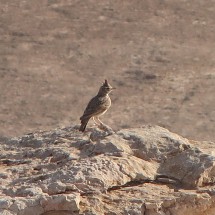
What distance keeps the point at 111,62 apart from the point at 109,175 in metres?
12.9

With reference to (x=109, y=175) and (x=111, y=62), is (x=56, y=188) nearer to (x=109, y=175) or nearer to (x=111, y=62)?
(x=109, y=175)

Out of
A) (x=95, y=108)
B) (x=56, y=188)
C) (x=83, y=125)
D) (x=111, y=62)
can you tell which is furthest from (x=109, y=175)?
(x=111, y=62)

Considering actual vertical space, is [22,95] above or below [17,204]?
below

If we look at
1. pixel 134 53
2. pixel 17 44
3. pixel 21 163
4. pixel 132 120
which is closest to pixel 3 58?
pixel 17 44

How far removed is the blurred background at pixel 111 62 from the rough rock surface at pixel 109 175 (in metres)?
8.70

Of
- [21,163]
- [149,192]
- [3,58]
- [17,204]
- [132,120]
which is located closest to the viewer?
[17,204]

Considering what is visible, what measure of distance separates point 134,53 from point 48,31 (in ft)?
7.30

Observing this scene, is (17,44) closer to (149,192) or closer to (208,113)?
(208,113)

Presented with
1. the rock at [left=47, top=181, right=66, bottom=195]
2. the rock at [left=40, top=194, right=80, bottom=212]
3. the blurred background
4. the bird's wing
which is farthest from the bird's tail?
the blurred background

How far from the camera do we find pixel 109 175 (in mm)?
5566

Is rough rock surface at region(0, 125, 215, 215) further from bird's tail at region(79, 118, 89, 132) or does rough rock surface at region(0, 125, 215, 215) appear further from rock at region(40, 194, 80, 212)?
bird's tail at region(79, 118, 89, 132)

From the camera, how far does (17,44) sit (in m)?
19.2

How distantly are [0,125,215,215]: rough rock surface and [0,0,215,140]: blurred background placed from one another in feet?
28.6

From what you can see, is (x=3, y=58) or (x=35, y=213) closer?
(x=35, y=213)
